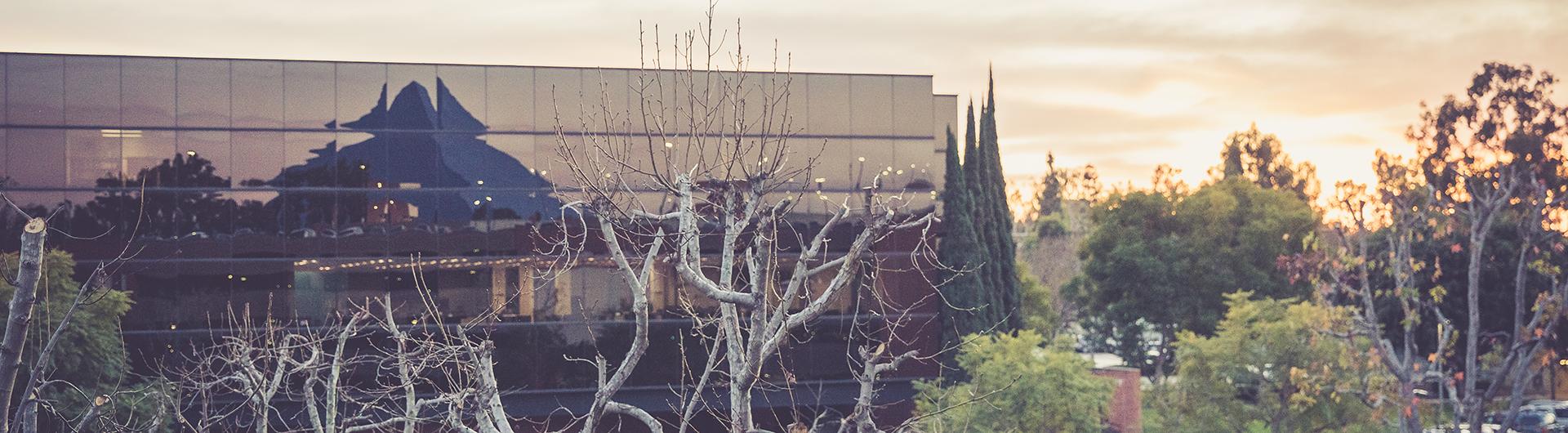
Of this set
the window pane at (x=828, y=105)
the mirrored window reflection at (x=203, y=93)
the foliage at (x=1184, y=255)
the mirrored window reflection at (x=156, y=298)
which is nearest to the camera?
the mirrored window reflection at (x=156, y=298)

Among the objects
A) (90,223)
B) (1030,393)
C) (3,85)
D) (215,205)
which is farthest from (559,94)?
(1030,393)

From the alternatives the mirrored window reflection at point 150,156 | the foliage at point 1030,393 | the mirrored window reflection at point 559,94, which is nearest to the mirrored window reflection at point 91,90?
the mirrored window reflection at point 150,156

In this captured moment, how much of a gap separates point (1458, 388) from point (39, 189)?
39.3m

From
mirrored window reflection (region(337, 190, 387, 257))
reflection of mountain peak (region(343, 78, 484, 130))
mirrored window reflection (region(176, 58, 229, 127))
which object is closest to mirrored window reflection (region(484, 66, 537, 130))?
reflection of mountain peak (region(343, 78, 484, 130))

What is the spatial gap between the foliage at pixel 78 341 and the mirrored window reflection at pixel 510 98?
7987 millimetres

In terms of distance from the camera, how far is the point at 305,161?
1160 inches

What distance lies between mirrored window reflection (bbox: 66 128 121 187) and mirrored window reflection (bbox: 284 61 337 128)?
339cm

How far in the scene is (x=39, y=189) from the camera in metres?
28.6

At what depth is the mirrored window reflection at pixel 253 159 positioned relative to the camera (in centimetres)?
2931

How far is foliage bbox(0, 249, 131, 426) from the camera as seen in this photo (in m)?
24.2

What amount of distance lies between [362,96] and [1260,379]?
20516 mm

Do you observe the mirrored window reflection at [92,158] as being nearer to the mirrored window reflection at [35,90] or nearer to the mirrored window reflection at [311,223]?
the mirrored window reflection at [35,90]

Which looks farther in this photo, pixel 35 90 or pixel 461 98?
pixel 461 98

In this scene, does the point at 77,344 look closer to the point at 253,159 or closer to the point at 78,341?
the point at 78,341
